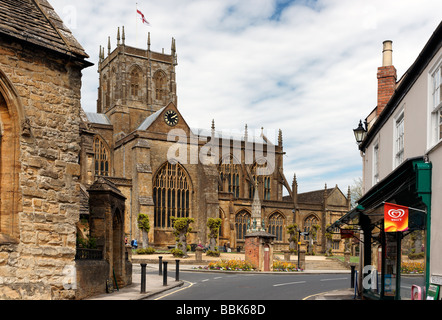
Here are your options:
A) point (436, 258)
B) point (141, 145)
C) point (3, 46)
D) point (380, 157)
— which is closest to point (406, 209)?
point (436, 258)

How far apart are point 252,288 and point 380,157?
766 cm

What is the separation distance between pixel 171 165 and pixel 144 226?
9.21 m

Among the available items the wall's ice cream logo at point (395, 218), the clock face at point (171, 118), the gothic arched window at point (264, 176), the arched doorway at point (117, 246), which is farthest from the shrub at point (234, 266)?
the gothic arched window at point (264, 176)

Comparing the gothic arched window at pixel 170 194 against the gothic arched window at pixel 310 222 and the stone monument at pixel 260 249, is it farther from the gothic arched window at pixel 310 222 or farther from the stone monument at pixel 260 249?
the stone monument at pixel 260 249

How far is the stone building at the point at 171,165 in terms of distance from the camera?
54.3 metres

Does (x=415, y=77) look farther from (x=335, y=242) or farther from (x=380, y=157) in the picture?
(x=335, y=242)

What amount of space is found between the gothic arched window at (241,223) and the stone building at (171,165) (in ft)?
0.36

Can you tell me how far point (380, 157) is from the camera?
15.3 metres

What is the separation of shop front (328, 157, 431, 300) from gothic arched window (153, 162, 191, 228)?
38.8m

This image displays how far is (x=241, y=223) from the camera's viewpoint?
200ft

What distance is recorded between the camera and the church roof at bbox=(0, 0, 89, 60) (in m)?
11.6

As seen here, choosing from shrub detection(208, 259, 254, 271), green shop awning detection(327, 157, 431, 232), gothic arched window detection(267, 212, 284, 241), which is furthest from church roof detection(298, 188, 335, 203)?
green shop awning detection(327, 157, 431, 232)
